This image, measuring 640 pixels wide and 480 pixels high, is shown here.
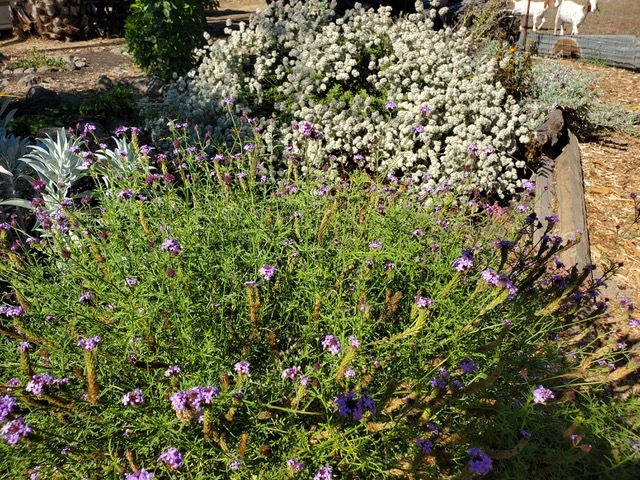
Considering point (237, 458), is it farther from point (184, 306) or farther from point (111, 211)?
point (111, 211)

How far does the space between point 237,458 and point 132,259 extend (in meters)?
1.06

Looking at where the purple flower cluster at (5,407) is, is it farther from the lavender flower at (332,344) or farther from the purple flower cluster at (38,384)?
the lavender flower at (332,344)

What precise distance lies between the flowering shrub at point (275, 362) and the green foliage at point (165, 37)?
5.21m

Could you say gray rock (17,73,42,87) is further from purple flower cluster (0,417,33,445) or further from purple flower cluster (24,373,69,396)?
purple flower cluster (0,417,33,445)

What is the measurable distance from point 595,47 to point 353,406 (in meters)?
10.9

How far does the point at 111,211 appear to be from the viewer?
2.53 m

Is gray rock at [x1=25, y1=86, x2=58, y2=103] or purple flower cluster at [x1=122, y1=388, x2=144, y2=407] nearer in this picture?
purple flower cluster at [x1=122, y1=388, x2=144, y2=407]

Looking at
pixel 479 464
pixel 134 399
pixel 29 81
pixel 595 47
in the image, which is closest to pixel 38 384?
pixel 134 399

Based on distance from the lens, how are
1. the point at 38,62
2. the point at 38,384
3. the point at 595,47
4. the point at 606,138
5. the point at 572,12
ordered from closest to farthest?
the point at 38,384 → the point at 606,138 → the point at 38,62 → the point at 595,47 → the point at 572,12

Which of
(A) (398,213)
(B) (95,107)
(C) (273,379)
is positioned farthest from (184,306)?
(B) (95,107)

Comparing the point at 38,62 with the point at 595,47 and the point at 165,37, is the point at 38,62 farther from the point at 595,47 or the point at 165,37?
the point at 595,47

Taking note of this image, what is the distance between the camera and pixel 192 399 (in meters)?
1.51

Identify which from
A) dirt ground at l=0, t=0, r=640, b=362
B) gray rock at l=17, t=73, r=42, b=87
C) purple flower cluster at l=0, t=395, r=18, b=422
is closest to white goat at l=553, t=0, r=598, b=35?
dirt ground at l=0, t=0, r=640, b=362

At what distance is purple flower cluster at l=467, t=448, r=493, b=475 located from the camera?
1.60m
